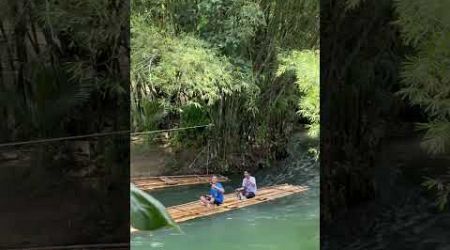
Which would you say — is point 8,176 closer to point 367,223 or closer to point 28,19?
point 28,19

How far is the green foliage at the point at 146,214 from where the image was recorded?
153cm

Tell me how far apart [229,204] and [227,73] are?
180 cm

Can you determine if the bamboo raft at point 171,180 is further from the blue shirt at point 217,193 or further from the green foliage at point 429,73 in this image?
the green foliage at point 429,73

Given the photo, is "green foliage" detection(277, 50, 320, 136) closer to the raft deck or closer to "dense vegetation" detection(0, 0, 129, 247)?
the raft deck

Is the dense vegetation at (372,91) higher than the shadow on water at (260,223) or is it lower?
higher

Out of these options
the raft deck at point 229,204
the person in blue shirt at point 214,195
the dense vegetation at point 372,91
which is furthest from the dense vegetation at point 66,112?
the person in blue shirt at point 214,195

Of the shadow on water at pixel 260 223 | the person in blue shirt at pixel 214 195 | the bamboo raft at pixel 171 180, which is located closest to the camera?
the bamboo raft at pixel 171 180

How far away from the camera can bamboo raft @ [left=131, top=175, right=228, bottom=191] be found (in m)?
6.67

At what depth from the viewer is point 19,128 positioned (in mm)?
1466

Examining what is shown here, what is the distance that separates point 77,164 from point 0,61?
14.3 inches

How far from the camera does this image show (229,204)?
704 cm

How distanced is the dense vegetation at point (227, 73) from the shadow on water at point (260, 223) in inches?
17.7

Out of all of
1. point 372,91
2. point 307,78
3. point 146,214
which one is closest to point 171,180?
point 307,78

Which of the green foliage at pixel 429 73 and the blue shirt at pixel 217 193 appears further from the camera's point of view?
the blue shirt at pixel 217 193
